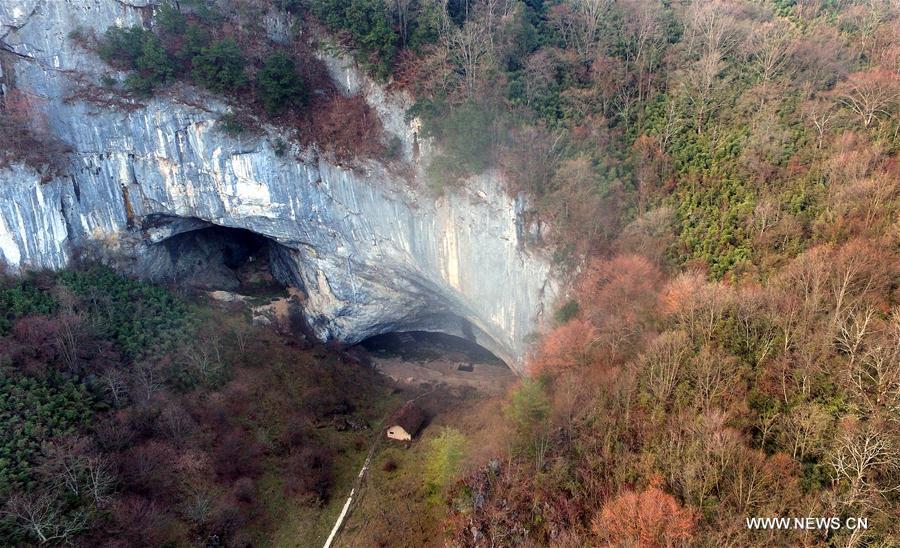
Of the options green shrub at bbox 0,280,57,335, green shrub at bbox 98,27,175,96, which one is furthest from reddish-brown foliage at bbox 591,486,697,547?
green shrub at bbox 98,27,175,96

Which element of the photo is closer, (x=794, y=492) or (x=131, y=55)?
(x=794, y=492)

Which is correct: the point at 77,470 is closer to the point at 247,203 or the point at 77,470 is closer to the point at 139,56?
the point at 247,203

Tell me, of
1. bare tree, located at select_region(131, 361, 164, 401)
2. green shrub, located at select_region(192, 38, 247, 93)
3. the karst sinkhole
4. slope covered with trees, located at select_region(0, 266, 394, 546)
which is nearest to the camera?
slope covered with trees, located at select_region(0, 266, 394, 546)

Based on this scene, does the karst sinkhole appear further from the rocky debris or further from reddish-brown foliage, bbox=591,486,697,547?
reddish-brown foliage, bbox=591,486,697,547

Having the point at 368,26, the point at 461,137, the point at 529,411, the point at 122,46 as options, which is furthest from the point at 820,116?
the point at 122,46

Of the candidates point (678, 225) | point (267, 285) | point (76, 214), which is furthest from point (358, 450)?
point (76, 214)

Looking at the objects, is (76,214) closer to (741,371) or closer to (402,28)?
(402,28)
